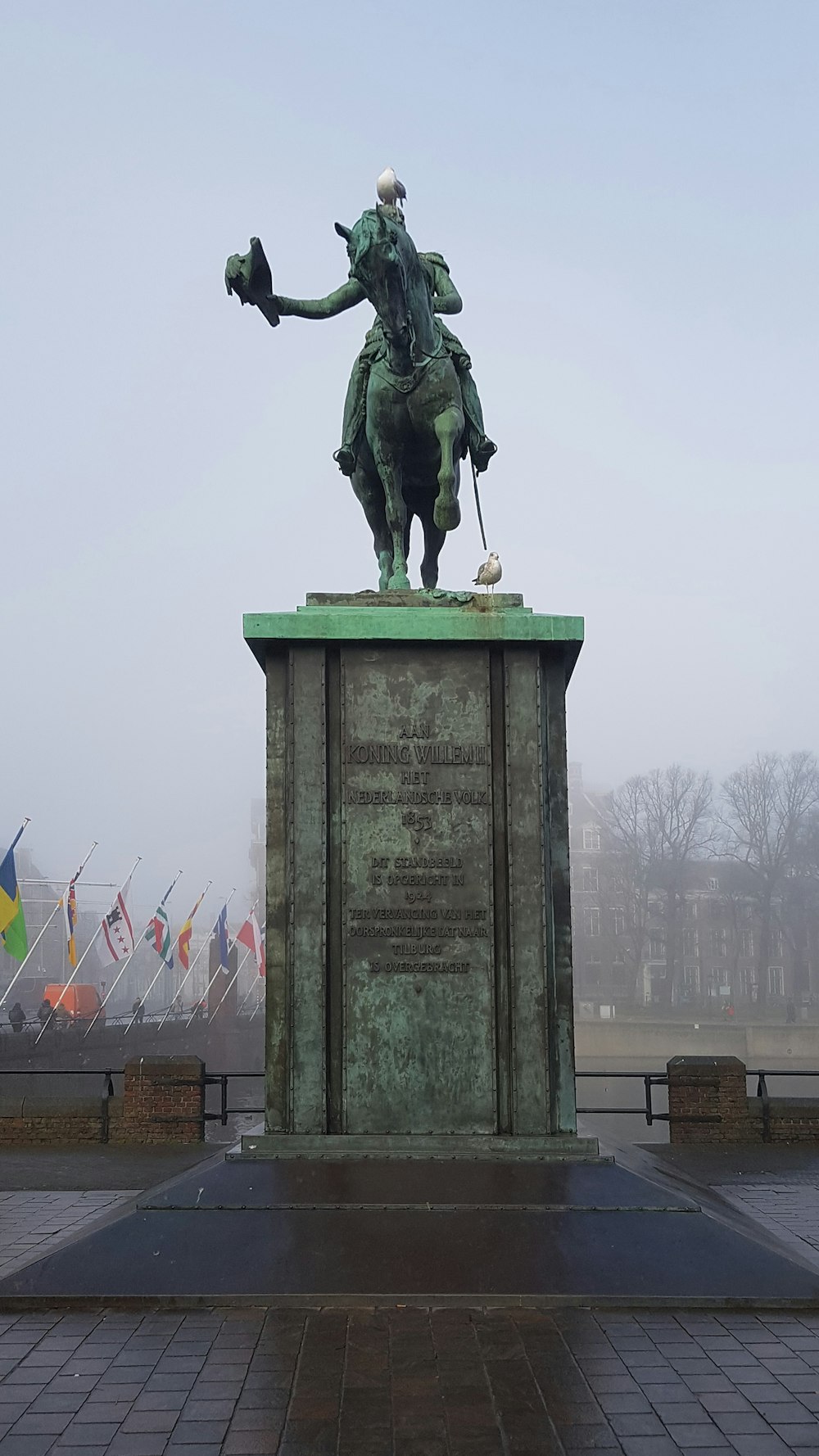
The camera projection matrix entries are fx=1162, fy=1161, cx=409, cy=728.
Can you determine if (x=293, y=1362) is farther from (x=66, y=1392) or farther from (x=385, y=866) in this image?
(x=385, y=866)

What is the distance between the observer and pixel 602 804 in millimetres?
85000

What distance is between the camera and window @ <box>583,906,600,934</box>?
8704 cm

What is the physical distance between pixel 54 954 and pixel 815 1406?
12345 centimetres

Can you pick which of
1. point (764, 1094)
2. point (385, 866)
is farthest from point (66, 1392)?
point (764, 1094)

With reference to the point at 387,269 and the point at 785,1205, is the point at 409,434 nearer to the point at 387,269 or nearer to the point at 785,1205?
the point at 387,269

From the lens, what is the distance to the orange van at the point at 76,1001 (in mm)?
47938

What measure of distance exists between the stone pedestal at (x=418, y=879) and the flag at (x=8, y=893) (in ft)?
63.7

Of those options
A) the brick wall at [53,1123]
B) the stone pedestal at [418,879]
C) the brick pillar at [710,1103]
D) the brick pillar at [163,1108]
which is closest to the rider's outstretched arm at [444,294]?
the stone pedestal at [418,879]

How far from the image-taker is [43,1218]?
8.68 meters

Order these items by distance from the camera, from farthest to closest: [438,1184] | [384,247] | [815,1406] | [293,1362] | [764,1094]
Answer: [764,1094], [384,247], [438,1184], [293,1362], [815,1406]

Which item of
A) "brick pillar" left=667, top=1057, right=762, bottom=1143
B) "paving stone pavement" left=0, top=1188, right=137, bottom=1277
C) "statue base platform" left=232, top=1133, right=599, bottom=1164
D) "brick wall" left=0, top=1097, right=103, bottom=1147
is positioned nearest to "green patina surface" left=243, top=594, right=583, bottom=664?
"statue base platform" left=232, top=1133, right=599, bottom=1164

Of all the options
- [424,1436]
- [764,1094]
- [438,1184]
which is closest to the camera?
[424,1436]

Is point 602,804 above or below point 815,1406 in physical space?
above

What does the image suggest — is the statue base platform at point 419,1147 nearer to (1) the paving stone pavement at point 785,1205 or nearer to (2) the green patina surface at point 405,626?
(1) the paving stone pavement at point 785,1205
